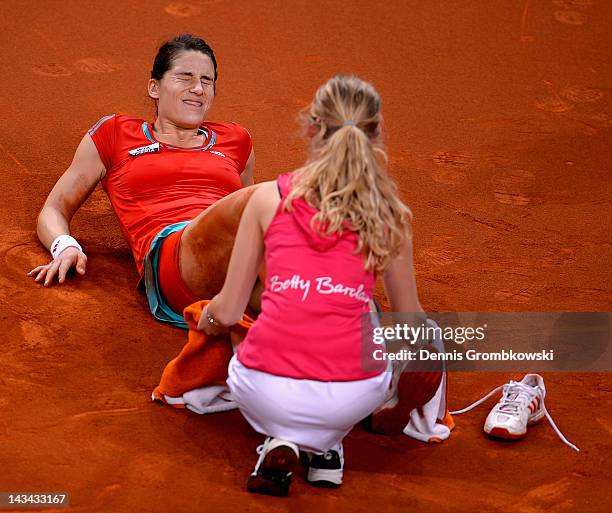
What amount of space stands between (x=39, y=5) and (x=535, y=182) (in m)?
2.76

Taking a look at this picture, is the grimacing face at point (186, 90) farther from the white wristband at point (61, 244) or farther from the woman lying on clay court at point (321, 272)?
the woman lying on clay court at point (321, 272)

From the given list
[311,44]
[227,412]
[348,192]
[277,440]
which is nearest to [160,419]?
[227,412]

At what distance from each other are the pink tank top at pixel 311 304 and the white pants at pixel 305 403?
2 cm

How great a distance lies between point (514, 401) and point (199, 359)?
2.84 feet

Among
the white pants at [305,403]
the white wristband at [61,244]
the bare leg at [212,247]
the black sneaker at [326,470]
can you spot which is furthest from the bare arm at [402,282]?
the white wristband at [61,244]

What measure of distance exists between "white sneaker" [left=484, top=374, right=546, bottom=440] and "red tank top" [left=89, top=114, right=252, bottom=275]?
118 cm

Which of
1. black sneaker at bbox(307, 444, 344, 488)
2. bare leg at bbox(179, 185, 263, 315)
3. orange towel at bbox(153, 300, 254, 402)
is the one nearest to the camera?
black sneaker at bbox(307, 444, 344, 488)

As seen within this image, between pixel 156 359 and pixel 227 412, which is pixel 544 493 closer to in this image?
pixel 227 412

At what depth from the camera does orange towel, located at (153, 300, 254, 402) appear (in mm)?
2879

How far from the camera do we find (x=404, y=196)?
4367mm

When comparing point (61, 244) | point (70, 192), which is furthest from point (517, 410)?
point (70, 192)

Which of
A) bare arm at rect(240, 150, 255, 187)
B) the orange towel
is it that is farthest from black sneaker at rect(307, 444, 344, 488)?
bare arm at rect(240, 150, 255, 187)

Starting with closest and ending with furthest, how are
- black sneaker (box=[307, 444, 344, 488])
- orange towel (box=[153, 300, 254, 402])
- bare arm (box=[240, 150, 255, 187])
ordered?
1. black sneaker (box=[307, 444, 344, 488])
2. orange towel (box=[153, 300, 254, 402])
3. bare arm (box=[240, 150, 255, 187])

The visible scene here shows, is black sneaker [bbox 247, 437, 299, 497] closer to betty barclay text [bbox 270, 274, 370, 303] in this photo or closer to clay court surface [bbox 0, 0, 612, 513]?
clay court surface [bbox 0, 0, 612, 513]
